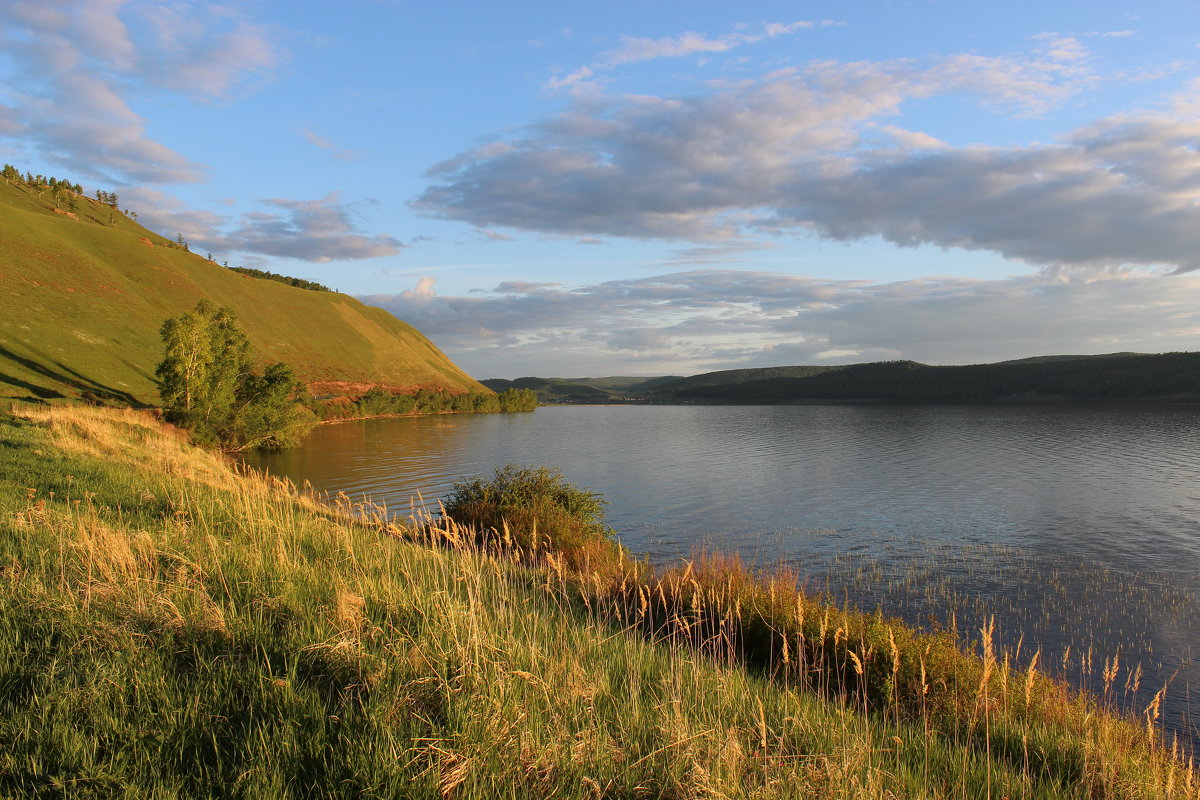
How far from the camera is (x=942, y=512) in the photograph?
1197 inches

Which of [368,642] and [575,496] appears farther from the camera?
[575,496]

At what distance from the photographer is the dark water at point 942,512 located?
16.3 metres

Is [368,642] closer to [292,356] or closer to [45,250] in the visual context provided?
[45,250]

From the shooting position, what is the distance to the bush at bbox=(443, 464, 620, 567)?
15.7 meters

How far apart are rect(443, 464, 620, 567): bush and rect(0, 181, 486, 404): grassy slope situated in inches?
2016

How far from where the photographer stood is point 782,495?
35156 mm

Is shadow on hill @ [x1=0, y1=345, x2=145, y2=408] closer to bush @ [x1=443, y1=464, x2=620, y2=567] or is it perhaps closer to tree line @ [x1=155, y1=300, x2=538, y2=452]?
tree line @ [x1=155, y1=300, x2=538, y2=452]

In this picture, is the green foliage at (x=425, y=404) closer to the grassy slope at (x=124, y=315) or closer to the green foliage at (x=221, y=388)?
the grassy slope at (x=124, y=315)

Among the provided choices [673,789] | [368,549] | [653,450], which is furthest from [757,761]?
[653,450]

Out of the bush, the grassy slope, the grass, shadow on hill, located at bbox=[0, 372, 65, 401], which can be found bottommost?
the bush

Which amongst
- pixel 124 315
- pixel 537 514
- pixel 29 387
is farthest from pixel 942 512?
pixel 124 315

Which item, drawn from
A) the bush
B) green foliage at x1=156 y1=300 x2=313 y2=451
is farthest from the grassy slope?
the bush

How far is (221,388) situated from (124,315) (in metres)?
47.5

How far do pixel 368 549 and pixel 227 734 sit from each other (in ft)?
16.0
